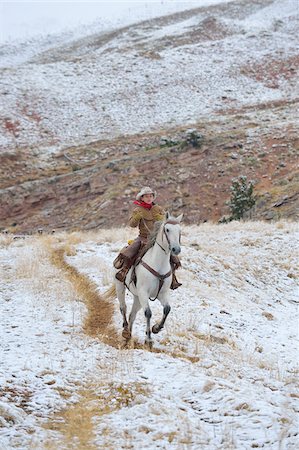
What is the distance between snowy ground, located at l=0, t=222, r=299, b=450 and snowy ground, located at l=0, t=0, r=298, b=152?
104ft

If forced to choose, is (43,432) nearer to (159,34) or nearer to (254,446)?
(254,446)

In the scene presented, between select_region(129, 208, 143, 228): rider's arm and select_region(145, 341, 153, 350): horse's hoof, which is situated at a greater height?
select_region(129, 208, 143, 228): rider's arm

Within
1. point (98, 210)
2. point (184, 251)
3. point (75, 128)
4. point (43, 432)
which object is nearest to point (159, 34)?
point (75, 128)

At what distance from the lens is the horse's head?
295 inches

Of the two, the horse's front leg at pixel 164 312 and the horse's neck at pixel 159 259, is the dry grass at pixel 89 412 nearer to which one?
the horse's front leg at pixel 164 312

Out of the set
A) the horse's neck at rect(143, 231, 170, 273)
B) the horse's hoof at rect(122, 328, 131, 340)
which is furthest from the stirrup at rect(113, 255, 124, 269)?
the horse's hoof at rect(122, 328, 131, 340)

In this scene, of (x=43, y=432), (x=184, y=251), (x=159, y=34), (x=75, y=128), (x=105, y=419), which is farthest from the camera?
(x=159, y=34)

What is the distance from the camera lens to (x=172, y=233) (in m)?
7.70

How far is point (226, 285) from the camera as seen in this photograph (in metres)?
15.0

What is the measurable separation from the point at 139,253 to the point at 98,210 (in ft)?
73.0

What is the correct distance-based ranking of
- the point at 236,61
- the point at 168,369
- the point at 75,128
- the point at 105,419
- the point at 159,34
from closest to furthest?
the point at 105,419 → the point at 168,369 → the point at 75,128 → the point at 236,61 → the point at 159,34

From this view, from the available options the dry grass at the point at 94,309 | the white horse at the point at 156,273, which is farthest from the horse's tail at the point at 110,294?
the white horse at the point at 156,273

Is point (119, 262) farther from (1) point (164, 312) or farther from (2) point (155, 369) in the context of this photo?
(2) point (155, 369)

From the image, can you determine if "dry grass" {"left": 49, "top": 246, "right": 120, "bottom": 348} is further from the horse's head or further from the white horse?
the horse's head
